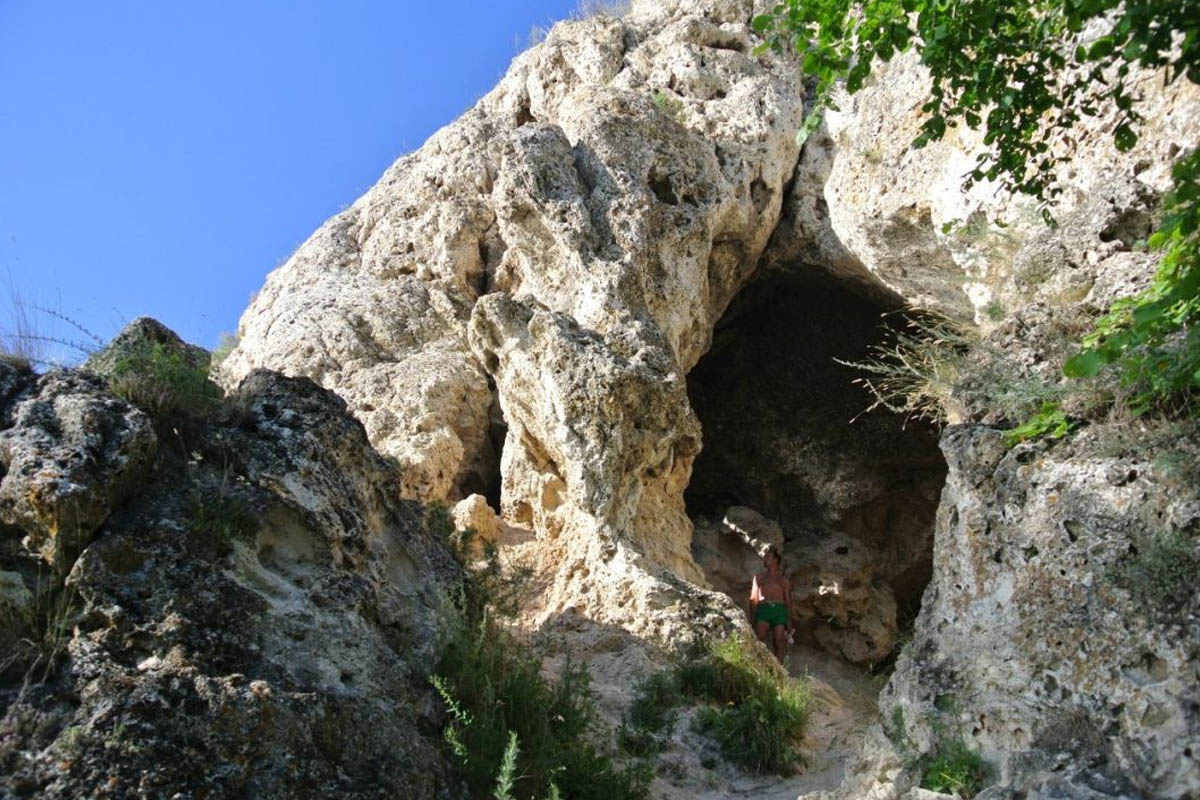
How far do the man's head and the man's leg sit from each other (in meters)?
0.55

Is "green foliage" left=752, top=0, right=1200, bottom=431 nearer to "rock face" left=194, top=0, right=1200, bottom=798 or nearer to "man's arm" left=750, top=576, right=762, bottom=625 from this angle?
"rock face" left=194, top=0, right=1200, bottom=798

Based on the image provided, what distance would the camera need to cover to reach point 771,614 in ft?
31.5

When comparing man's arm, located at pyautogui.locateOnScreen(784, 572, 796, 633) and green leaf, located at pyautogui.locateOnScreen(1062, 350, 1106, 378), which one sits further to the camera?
man's arm, located at pyautogui.locateOnScreen(784, 572, 796, 633)

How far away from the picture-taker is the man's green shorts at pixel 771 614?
9594mm

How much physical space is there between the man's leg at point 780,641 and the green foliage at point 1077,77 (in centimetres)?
462

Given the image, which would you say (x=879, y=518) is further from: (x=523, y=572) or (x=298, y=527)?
(x=298, y=527)

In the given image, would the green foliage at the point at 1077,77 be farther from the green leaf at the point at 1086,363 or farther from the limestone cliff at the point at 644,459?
the limestone cliff at the point at 644,459

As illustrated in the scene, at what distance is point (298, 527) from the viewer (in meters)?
5.34

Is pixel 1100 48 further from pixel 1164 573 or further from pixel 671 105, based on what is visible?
pixel 671 105

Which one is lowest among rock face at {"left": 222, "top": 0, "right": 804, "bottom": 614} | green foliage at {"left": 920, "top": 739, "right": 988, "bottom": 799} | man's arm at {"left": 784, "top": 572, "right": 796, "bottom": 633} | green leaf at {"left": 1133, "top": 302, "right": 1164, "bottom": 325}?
green foliage at {"left": 920, "top": 739, "right": 988, "bottom": 799}

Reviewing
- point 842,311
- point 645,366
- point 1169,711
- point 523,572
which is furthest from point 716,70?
point 1169,711

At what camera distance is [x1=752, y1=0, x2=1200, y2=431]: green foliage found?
13.4ft

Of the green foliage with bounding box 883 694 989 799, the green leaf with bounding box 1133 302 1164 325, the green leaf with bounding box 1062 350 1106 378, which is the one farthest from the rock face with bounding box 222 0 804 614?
the green leaf with bounding box 1133 302 1164 325

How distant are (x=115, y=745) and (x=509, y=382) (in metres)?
4.99
